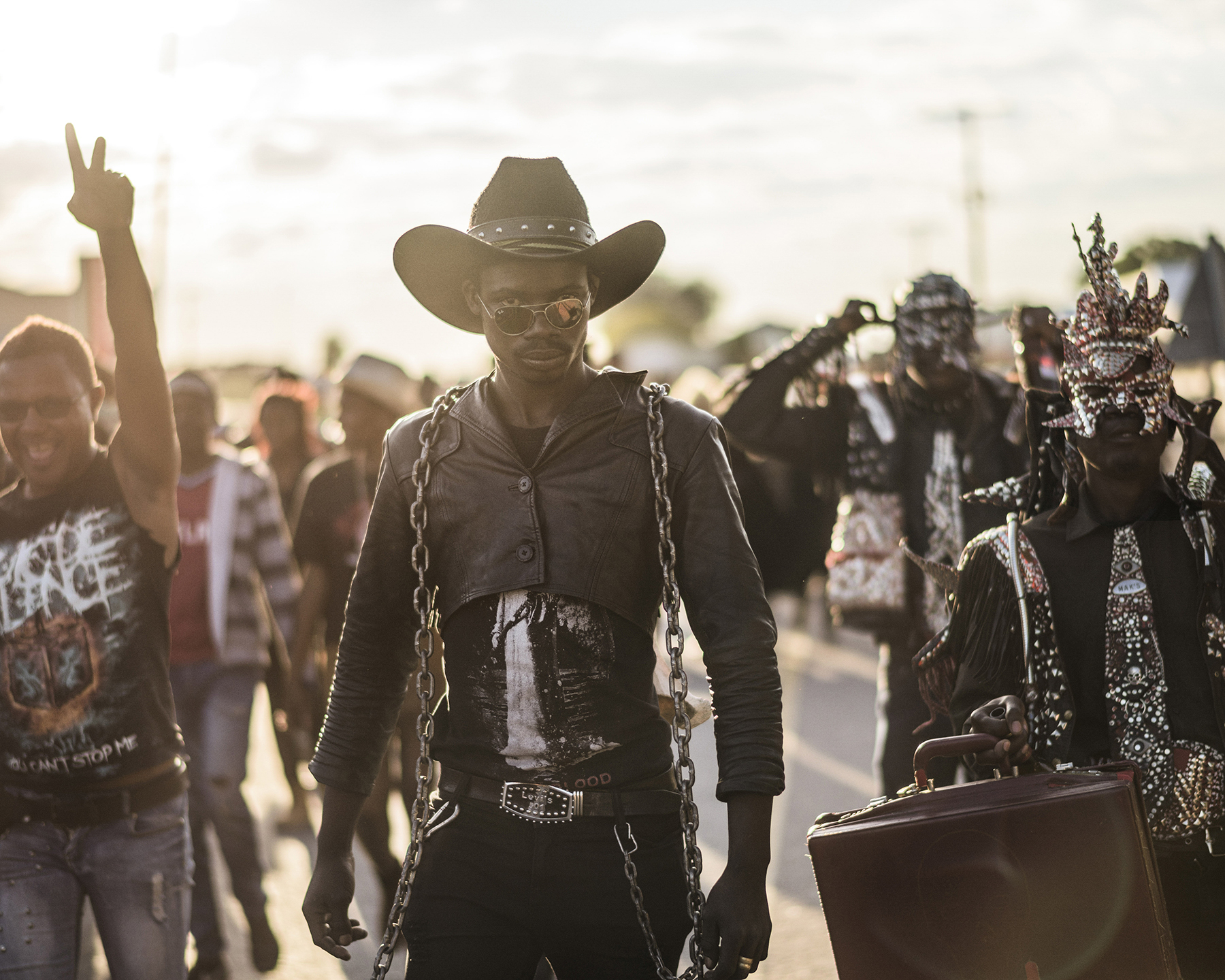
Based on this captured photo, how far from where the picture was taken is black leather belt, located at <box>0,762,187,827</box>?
12.8 feet

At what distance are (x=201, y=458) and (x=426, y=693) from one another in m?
4.19

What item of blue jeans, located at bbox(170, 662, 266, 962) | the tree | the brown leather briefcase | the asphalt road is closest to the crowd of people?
the brown leather briefcase

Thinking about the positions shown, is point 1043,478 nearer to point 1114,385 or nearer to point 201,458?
point 1114,385

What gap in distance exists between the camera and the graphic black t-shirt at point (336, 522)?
6938 mm

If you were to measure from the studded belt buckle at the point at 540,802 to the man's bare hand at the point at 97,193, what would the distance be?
1.69 meters

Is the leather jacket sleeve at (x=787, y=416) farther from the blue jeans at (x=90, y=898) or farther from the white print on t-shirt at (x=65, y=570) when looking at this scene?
the blue jeans at (x=90, y=898)

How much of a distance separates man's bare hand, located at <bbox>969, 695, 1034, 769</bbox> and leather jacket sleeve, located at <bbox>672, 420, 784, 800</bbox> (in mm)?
553

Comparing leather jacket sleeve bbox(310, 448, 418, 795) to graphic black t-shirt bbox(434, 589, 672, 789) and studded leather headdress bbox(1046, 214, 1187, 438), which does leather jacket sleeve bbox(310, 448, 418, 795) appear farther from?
studded leather headdress bbox(1046, 214, 1187, 438)

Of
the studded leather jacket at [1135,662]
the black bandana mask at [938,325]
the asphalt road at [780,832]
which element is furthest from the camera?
the asphalt road at [780,832]

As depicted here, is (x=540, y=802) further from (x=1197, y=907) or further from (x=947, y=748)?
(x=1197, y=907)

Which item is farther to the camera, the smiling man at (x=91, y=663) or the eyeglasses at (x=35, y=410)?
the eyeglasses at (x=35, y=410)

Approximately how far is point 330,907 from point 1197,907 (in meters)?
1.98

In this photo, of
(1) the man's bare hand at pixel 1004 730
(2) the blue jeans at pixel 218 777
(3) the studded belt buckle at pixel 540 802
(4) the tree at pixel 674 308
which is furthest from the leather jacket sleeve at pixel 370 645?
(4) the tree at pixel 674 308

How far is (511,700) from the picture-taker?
3.22 meters
